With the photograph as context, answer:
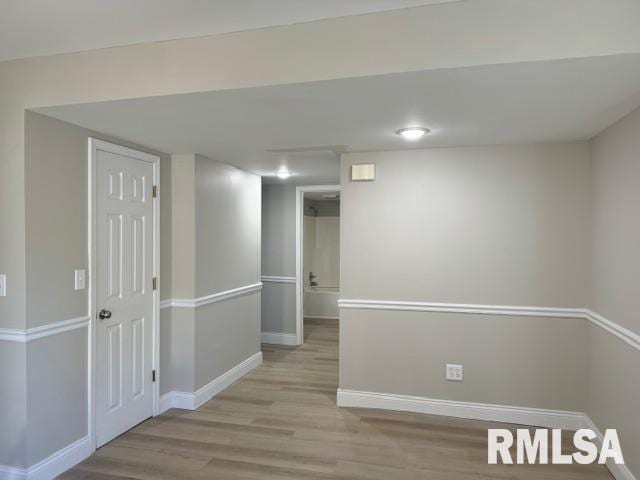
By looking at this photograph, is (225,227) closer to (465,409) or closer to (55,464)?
(55,464)

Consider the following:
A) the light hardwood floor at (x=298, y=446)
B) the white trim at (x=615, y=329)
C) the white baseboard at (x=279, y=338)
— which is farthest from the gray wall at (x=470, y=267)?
the white baseboard at (x=279, y=338)

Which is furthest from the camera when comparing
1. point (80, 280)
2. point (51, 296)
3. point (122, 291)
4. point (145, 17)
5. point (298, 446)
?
point (122, 291)

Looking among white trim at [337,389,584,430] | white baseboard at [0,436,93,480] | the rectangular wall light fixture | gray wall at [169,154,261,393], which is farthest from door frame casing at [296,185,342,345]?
white baseboard at [0,436,93,480]

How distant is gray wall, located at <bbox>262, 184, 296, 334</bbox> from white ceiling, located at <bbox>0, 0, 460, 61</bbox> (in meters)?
3.69

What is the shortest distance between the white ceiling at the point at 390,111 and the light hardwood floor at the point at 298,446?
7.05 ft

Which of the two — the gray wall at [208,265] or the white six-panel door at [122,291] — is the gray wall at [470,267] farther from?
the white six-panel door at [122,291]

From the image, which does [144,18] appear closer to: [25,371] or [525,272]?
[25,371]

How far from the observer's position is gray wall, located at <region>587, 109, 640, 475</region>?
2.36 m

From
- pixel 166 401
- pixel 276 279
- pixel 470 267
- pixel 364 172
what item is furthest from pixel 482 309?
pixel 276 279

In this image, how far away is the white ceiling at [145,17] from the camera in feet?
5.84

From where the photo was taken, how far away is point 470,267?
340 cm

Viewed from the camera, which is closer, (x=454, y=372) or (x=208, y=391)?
(x=454, y=372)

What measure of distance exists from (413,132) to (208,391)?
2.82 meters

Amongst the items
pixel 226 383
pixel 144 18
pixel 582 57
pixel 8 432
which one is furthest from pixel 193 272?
pixel 582 57
